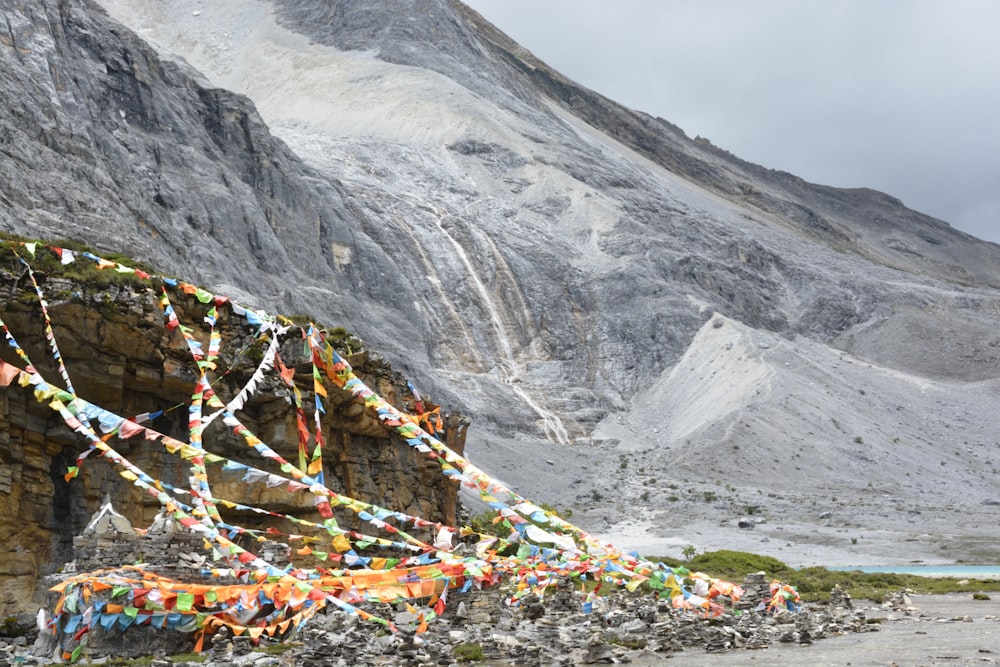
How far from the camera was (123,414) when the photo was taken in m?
19.5

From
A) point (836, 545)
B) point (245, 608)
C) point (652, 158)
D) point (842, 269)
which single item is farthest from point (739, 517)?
point (652, 158)

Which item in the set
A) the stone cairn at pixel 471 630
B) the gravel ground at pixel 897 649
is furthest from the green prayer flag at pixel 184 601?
the gravel ground at pixel 897 649

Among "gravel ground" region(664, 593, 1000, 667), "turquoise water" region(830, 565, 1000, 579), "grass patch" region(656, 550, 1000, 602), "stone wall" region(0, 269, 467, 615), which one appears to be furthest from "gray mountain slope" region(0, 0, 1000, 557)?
"gravel ground" region(664, 593, 1000, 667)

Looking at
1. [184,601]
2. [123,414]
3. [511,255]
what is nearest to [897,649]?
[184,601]

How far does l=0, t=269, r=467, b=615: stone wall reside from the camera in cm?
1762

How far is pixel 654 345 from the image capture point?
90.8m

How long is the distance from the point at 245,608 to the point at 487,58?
451ft

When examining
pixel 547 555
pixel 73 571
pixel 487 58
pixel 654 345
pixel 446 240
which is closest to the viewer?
pixel 73 571

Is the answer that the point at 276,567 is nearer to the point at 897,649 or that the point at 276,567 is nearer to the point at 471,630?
the point at 471,630

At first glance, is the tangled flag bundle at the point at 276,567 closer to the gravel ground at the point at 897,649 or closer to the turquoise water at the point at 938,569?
the gravel ground at the point at 897,649

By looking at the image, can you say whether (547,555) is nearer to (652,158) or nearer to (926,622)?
(926,622)

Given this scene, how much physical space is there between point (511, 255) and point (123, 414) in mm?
80383

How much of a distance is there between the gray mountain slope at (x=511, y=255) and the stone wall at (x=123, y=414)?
2648 cm

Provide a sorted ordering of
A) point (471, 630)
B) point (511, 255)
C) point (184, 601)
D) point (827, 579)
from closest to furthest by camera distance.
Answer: point (184, 601)
point (471, 630)
point (827, 579)
point (511, 255)
